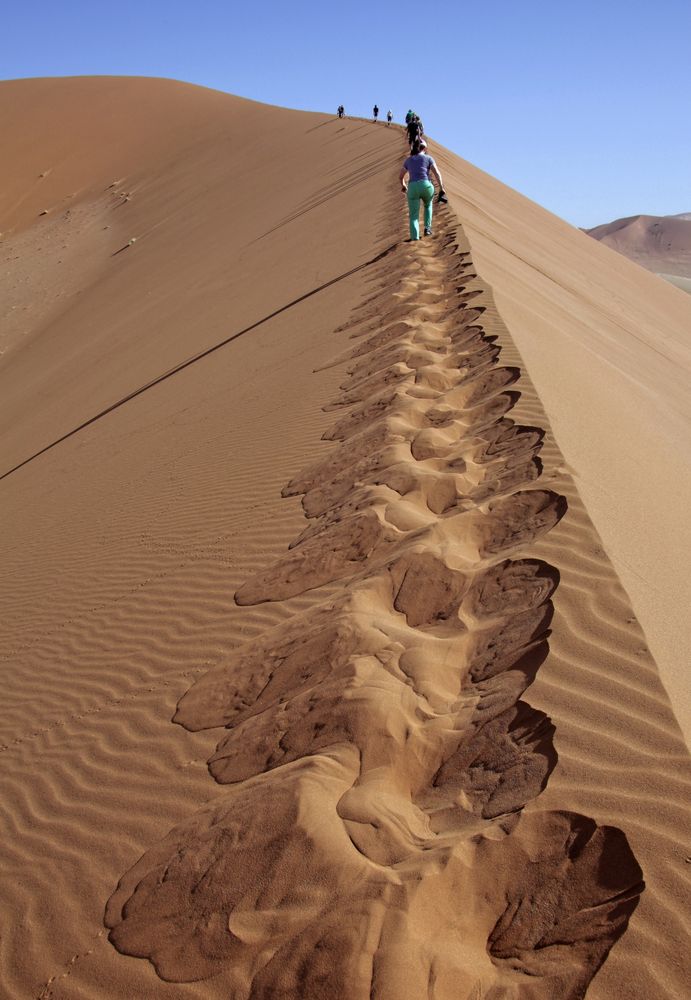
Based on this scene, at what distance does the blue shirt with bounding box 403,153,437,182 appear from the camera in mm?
11266

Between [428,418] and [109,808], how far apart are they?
12.5ft

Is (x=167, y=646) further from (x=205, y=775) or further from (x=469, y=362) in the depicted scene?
(x=469, y=362)

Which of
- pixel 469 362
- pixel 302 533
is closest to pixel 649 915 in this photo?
pixel 302 533

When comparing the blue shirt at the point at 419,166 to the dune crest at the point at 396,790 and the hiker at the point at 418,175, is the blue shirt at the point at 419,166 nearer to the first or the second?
the hiker at the point at 418,175

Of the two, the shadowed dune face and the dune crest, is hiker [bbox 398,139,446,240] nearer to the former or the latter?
the dune crest

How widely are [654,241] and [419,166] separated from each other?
107504mm

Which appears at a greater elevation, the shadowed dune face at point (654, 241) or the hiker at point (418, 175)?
the hiker at point (418, 175)

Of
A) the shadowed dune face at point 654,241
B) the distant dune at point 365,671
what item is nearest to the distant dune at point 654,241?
the shadowed dune face at point 654,241

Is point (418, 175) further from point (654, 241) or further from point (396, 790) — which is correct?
point (654, 241)

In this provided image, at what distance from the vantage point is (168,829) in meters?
3.16

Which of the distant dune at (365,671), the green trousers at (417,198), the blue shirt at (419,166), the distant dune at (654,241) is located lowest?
the distant dune at (654,241)

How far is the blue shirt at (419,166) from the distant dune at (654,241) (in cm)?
8943

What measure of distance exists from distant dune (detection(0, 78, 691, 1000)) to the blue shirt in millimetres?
1492

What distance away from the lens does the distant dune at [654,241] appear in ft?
319
